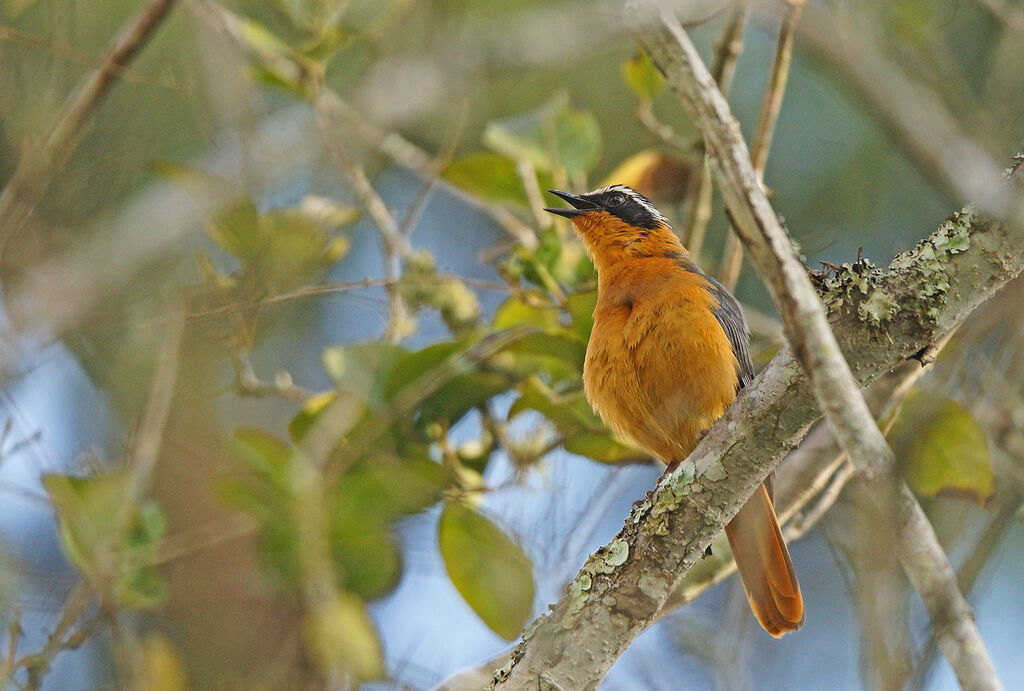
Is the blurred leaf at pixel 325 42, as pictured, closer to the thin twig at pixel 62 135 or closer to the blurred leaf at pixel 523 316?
the thin twig at pixel 62 135

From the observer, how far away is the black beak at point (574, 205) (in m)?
4.36

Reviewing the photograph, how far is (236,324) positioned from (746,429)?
2.54 m

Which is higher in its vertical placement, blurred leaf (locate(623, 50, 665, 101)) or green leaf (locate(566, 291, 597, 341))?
blurred leaf (locate(623, 50, 665, 101))

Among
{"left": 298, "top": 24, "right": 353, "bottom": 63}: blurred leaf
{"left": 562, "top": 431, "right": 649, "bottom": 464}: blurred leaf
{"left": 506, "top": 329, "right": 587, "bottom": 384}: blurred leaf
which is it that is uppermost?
{"left": 298, "top": 24, "right": 353, "bottom": 63}: blurred leaf

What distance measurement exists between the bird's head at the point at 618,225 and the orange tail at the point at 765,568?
130 centimetres

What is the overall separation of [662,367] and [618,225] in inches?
39.7

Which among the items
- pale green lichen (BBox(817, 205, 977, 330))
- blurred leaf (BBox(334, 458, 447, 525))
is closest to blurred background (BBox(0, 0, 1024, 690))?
blurred leaf (BBox(334, 458, 447, 525))

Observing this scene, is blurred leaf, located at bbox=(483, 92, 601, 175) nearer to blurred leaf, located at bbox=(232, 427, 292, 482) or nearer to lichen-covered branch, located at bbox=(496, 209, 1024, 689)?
blurred leaf, located at bbox=(232, 427, 292, 482)

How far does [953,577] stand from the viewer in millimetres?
1699

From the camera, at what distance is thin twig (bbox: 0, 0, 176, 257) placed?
3.89 meters

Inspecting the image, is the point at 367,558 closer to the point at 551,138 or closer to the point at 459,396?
the point at 459,396

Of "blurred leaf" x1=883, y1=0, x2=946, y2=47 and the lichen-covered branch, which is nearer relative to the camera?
the lichen-covered branch

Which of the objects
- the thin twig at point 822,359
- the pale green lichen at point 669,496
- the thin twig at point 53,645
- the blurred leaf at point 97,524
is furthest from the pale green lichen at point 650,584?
the thin twig at point 53,645

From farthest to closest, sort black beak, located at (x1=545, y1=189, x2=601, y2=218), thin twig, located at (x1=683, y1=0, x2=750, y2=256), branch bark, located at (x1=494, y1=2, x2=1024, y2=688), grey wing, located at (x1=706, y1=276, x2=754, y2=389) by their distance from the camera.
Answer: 1. black beak, located at (x1=545, y1=189, x2=601, y2=218)
2. thin twig, located at (x1=683, y1=0, x2=750, y2=256)
3. grey wing, located at (x1=706, y1=276, x2=754, y2=389)
4. branch bark, located at (x1=494, y1=2, x2=1024, y2=688)
